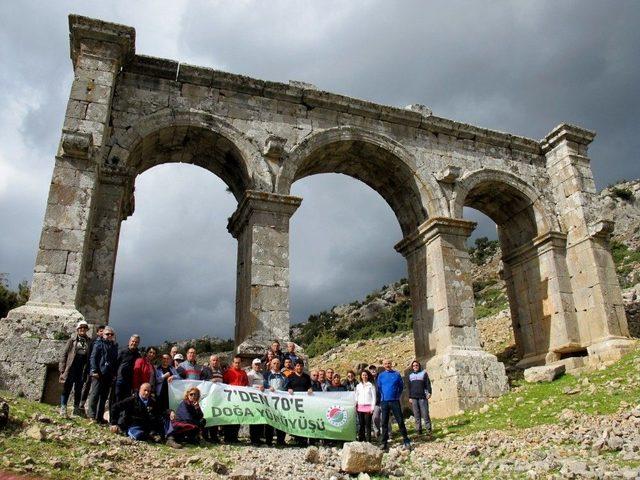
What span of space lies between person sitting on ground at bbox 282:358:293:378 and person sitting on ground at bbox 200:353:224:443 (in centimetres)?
94

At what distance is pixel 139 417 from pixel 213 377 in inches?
50.5

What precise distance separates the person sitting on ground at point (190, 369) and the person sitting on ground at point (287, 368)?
4.09ft

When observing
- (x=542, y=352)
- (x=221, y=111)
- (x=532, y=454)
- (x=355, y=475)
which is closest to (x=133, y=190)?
(x=221, y=111)

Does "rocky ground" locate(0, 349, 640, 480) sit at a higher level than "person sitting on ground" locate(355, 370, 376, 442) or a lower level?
lower

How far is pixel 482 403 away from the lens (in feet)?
34.2

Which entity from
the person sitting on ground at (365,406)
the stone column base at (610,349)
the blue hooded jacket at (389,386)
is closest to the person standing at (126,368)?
the person sitting on ground at (365,406)

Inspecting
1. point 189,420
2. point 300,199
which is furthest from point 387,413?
point 300,199

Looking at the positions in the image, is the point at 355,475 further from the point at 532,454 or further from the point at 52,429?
the point at 52,429

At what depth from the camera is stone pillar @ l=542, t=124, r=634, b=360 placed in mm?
12398

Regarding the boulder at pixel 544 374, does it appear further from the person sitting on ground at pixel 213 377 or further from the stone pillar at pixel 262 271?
the person sitting on ground at pixel 213 377

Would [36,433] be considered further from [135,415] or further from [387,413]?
[387,413]

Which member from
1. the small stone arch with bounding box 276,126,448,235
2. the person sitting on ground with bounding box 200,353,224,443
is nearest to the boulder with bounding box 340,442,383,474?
the person sitting on ground with bounding box 200,353,224,443

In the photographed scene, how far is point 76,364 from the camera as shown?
7172 mm

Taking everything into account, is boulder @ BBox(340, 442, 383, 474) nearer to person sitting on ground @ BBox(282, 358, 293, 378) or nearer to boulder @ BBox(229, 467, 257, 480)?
boulder @ BBox(229, 467, 257, 480)
